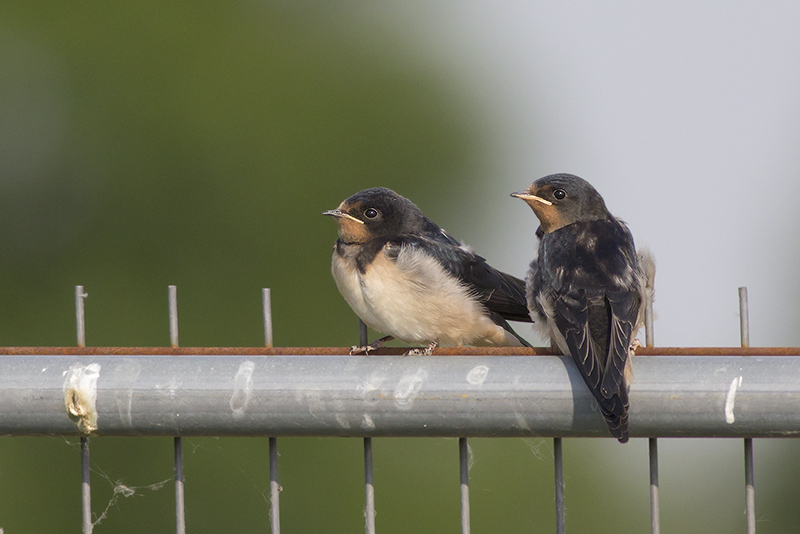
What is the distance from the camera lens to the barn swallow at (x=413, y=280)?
4613 mm

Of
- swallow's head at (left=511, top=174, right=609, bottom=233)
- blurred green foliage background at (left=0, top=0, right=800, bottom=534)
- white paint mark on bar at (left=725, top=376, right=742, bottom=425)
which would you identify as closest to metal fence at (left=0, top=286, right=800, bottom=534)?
white paint mark on bar at (left=725, top=376, right=742, bottom=425)

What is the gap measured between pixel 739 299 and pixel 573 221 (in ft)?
7.28

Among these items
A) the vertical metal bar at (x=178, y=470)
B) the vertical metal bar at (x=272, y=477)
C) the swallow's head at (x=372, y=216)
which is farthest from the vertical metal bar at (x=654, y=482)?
the swallow's head at (x=372, y=216)

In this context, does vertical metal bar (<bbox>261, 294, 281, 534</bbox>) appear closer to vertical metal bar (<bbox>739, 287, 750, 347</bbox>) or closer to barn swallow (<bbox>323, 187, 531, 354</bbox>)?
vertical metal bar (<bbox>739, 287, 750, 347</bbox>)

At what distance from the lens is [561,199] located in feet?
15.1

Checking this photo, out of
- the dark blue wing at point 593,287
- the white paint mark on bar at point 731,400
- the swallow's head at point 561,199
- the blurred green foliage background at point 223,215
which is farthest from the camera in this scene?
the blurred green foliage background at point 223,215

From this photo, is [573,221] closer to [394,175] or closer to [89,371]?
[89,371]

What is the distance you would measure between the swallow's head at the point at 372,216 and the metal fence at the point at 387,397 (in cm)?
246

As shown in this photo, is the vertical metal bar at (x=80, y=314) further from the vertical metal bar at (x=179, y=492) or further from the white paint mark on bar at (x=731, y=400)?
the white paint mark on bar at (x=731, y=400)

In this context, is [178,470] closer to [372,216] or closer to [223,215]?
[372,216]

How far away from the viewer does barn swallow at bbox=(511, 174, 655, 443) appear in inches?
127

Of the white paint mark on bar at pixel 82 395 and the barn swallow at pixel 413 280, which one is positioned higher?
the barn swallow at pixel 413 280

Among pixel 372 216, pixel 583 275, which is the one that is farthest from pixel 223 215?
pixel 583 275

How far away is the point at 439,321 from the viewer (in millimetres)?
4801
